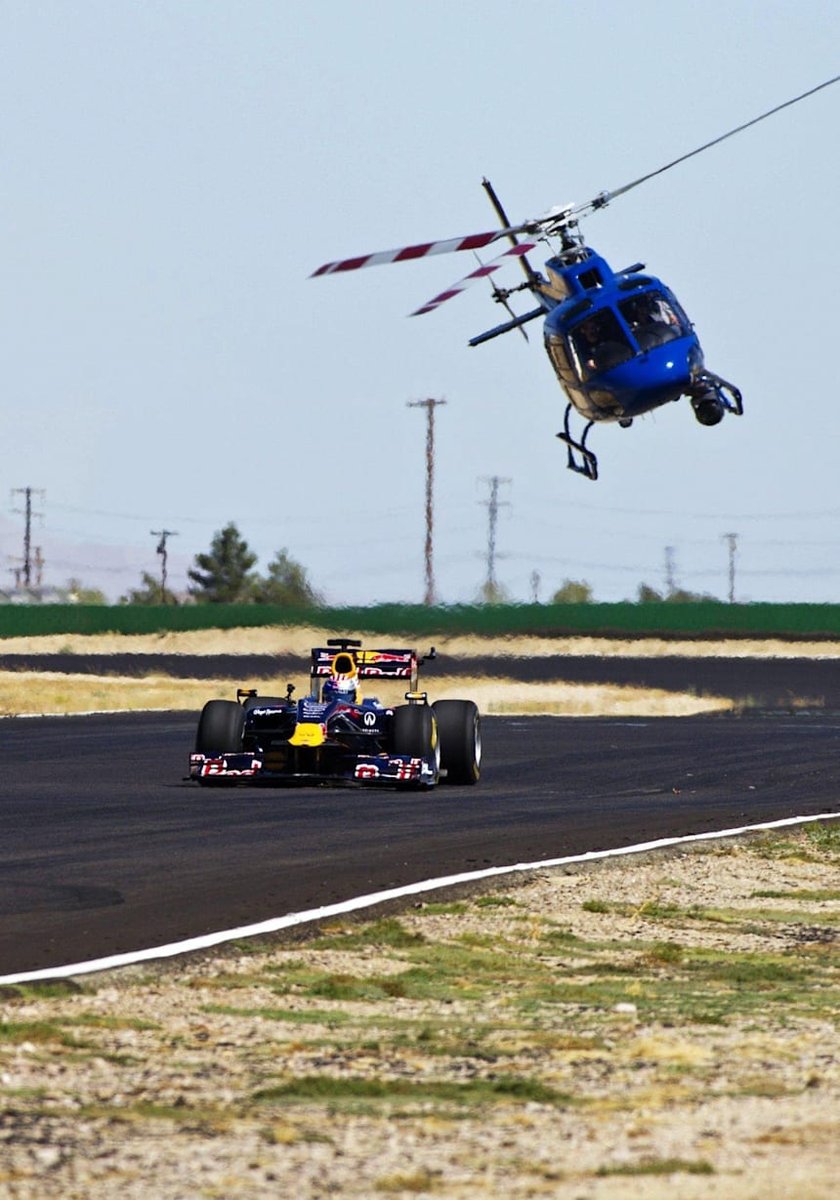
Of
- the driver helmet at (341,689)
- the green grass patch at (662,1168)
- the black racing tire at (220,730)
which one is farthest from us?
the driver helmet at (341,689)

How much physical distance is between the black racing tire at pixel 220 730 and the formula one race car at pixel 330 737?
11mm

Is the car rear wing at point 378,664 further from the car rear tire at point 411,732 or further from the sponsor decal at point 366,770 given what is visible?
the sponsor decal at point 366,770

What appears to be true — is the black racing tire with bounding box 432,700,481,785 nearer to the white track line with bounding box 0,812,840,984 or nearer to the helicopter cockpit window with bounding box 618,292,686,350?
the white track line with bounding box 0,812,840,984

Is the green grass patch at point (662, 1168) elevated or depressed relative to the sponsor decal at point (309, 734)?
depressed

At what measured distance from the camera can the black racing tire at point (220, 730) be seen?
79.2 ft

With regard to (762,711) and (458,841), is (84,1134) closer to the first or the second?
(458,841)

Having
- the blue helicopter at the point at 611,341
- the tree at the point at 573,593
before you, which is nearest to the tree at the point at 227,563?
the tree at the point at 573,593

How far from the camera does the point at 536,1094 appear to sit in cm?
754

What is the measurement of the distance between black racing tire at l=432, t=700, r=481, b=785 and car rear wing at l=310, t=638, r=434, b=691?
0.49 metres

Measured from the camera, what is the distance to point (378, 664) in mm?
24703

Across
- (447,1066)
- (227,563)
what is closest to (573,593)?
(227,563)

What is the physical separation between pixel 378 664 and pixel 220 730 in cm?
193

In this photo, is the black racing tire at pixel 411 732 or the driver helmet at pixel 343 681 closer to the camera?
the black racing tire at pixel 411 732

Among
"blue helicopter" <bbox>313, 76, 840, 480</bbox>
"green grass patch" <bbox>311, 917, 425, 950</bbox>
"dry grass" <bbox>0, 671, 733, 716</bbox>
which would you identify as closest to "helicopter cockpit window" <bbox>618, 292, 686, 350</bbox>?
"blue helicopter" <bbox>313, 76, 840, 480</bbox>
